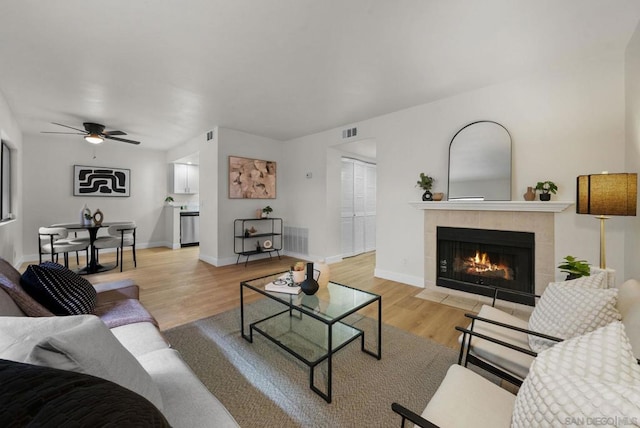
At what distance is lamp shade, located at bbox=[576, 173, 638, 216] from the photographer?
182cm

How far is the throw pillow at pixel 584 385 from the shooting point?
1.87 ft

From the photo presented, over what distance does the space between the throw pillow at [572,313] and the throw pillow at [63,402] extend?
1.74 metres

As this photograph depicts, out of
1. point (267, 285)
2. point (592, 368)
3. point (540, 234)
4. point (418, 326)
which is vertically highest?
point (540, 234)

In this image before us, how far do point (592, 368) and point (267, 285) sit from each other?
1929mm

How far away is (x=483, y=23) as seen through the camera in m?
1.97

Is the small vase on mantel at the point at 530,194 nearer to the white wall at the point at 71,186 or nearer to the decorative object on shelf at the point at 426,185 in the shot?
the decorative object on shelf at the point at 426,185

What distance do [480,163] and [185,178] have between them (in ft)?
21.7

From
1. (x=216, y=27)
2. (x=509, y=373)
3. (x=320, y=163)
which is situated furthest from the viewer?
(x=320, y=163)

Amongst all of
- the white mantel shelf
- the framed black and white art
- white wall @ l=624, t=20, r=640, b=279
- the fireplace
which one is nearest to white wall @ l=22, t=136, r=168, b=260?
the framed black and white art

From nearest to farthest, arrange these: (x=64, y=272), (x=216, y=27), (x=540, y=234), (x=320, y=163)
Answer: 1. (x=64, y=272)
2. (x=216, y=27)
3. (x=540, y=234)
4. (x=320, y=163)

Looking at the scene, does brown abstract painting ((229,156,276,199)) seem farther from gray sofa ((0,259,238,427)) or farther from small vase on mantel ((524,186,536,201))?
small vase on mantel ((524,186,536,201))

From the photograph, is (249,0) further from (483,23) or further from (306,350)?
(306,350)

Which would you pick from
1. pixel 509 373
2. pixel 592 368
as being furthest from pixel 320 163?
pixel 592 368

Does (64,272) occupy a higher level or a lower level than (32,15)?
lower
